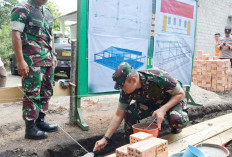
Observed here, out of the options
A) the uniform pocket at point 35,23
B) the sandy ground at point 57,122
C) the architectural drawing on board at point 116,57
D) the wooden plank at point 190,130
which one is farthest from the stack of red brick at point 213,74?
the uniform pocket at point 35,23

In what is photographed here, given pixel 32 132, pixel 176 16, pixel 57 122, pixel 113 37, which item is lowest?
pixel 57 122

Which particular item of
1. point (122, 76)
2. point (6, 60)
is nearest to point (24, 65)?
point (122, 76)

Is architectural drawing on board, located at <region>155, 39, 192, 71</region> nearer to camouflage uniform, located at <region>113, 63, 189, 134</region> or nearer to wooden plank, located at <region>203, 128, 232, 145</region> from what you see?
camouflage uniform, located at <region>113, 63, 189, 134</region>

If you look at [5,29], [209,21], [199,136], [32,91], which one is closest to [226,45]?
[209,21]

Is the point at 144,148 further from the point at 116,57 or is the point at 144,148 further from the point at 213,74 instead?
the point at 213,74

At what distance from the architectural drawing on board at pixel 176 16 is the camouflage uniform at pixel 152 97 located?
179 cm

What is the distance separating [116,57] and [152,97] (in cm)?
106

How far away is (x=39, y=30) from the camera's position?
259 centimetres

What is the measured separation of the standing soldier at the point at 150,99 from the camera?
7.63 feet

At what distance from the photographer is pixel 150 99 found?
107 inches

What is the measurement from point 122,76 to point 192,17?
3.13 meters

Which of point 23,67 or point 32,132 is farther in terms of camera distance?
point 32,132

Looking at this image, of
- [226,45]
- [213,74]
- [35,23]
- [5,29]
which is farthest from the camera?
[5,29]

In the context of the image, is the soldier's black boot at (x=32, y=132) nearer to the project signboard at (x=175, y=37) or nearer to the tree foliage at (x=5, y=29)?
the project signboard at (x=175, y=37)
